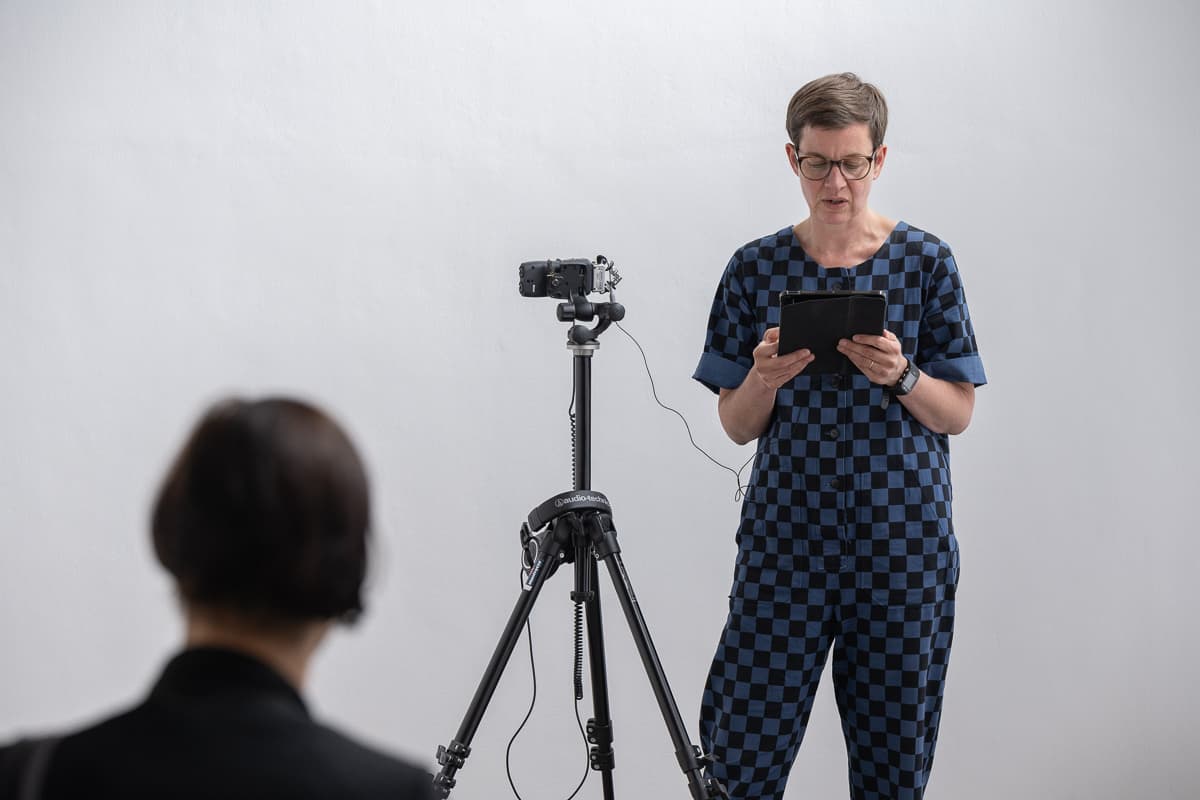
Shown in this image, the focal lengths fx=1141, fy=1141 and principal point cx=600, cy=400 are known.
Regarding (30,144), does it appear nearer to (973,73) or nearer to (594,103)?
(594,103)

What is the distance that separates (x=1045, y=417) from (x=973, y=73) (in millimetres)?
826

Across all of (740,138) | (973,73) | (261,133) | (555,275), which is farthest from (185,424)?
(973,73)

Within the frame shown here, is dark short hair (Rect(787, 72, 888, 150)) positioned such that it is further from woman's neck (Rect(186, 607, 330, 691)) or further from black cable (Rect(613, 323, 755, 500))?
woman's neck (Rect(186, 607, 330, 691))

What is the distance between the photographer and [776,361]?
1.76 m

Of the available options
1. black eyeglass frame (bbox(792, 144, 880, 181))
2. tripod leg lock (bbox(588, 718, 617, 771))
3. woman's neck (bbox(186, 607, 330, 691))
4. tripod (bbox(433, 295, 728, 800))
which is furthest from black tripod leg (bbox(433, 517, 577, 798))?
woman's neck (bbox(186, 607, 330, 691))

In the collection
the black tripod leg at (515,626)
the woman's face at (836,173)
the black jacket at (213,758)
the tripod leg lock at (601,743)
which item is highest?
the woman's face at (836,173)

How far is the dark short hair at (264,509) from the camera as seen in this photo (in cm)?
78

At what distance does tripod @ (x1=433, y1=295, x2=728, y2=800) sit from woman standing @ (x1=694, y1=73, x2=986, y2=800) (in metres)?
0.21

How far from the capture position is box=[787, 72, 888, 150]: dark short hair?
1775mm

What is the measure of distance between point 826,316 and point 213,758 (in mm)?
1207

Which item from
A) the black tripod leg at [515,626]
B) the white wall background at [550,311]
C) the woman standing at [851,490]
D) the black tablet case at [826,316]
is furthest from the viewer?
the white wall background at [550,311]

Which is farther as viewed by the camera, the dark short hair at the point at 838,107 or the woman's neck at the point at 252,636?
the dark short hair at the point at 838,107

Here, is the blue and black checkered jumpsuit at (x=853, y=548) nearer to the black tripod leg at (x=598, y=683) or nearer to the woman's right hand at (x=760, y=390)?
the woman's right hand at (x=760, y=390)

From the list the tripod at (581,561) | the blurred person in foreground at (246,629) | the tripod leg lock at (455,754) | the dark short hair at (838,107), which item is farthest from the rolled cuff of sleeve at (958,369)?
the blurred person in foreground at (246,629)
